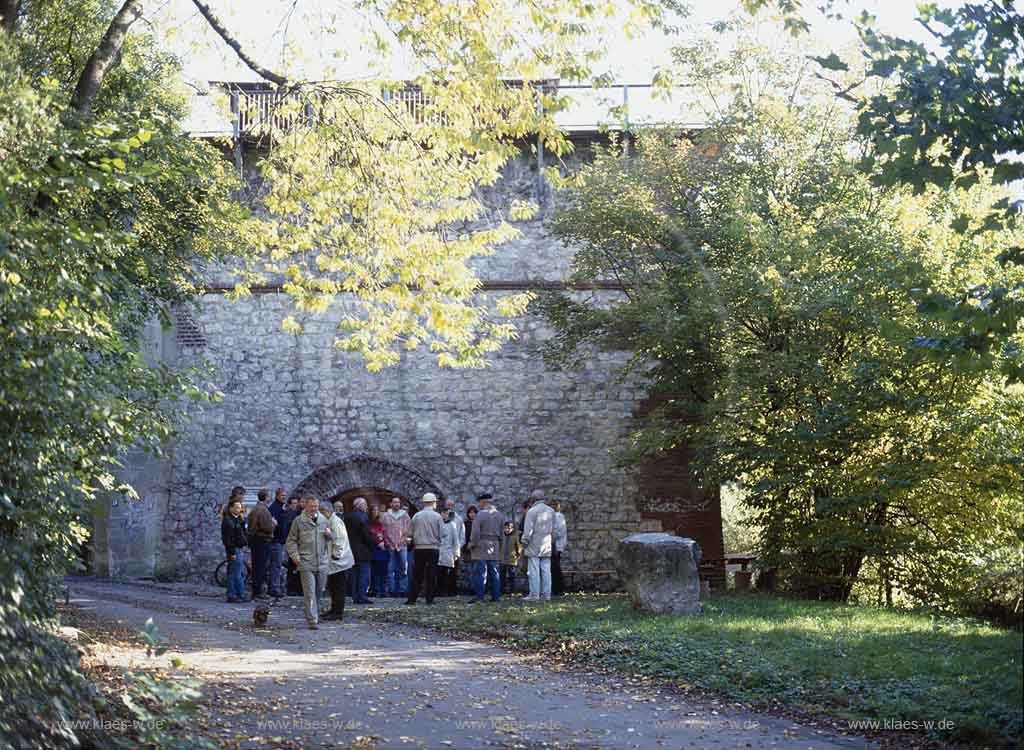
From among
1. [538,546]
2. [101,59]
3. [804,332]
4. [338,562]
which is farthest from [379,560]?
[101,59]

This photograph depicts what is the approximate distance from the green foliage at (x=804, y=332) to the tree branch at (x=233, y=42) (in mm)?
7115

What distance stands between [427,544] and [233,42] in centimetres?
769

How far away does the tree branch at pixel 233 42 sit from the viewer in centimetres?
917

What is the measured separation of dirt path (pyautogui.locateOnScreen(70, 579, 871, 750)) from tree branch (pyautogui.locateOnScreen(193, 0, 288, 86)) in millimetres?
5003

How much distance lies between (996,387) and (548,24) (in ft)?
24.0

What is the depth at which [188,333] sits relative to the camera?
19.7 m

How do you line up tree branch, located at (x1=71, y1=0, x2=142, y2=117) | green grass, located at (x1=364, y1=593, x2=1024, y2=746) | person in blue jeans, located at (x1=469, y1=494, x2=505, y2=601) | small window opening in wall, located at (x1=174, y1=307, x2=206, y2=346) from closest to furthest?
1. green grass, located at (x1=364, y1=593, x2=1024, y2=746)
2. tree branch, located at (x1=71, y1=0, x2=142, y2=117)
3. person in blue jeans, located at (x1=469, y1=494, x2=505, y2=601)
4. small window opening in wall, located at (x1=174, y1=307, x2=206, y2=346)

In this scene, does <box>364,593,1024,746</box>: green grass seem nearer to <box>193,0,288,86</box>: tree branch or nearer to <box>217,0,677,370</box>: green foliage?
<box>217,0,677,370</box>: green foliage

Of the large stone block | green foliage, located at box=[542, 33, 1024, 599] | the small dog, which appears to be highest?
green foliage, located at box=[542, 33, 1024, 599]

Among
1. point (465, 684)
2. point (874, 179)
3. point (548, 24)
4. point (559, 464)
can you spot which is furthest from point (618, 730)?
point (559, 464)

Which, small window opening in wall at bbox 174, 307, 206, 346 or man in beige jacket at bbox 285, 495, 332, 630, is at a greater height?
small window opening in wall at bbox 174, 307, 206, 346

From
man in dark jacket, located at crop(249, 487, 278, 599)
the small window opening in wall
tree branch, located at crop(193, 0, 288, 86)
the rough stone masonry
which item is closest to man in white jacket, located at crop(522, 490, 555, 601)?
man in dark jacket, located at crop(249, 487, 278, 599)

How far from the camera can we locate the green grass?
266 inches

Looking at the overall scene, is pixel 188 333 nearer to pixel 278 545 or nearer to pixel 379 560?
pixel 278 545
